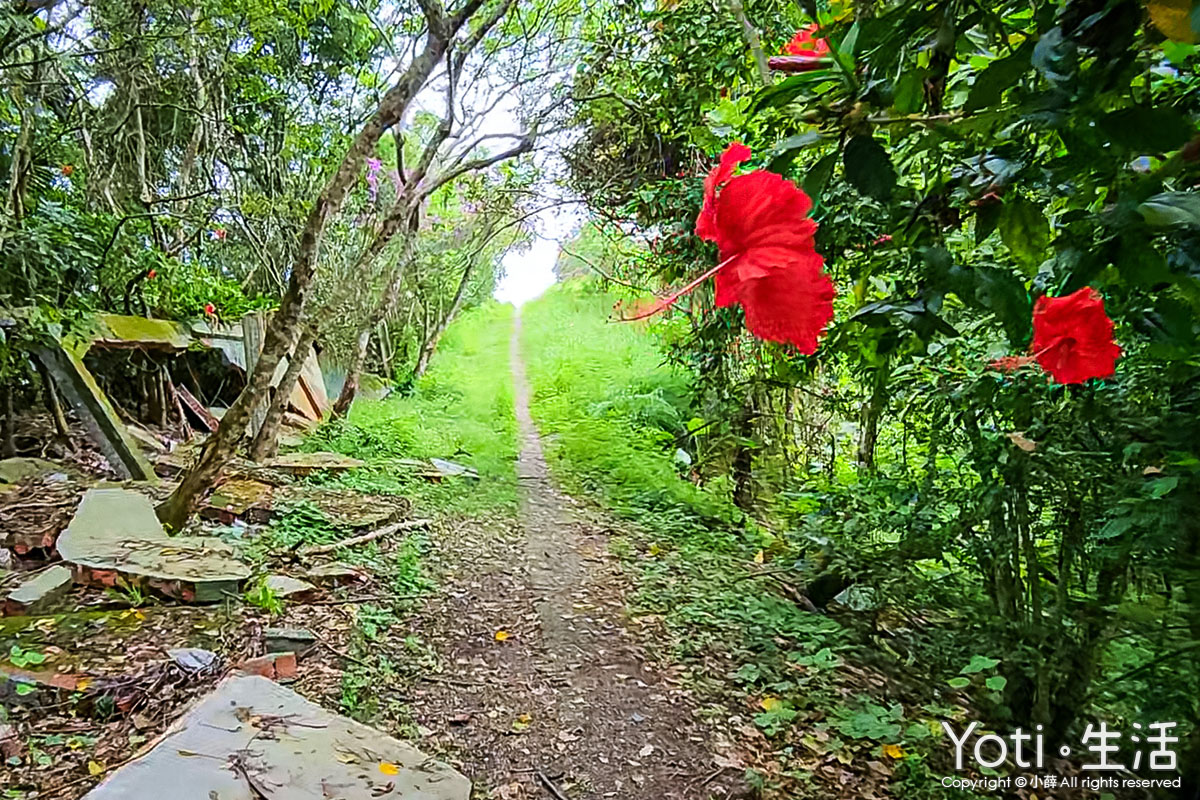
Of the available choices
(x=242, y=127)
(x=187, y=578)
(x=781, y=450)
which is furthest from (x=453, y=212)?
(x=187, y=578)

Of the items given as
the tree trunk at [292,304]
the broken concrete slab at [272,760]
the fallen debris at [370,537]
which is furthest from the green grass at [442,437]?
the broken concrete slab at [272,760]

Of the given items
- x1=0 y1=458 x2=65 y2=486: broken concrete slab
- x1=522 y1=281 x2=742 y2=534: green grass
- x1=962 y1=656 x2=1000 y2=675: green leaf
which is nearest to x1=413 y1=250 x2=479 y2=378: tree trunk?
x1=522 y1=281 x2=742 y2=534: green grass

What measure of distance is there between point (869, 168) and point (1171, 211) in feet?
0.67

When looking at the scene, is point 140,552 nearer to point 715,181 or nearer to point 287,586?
point 287,586

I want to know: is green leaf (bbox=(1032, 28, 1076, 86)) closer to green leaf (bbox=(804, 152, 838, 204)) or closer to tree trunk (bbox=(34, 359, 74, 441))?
green leaf (bbox=(804, 152, 838, 204))

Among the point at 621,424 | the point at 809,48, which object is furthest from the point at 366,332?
the point at 809,48

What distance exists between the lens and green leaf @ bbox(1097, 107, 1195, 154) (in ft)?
1.63

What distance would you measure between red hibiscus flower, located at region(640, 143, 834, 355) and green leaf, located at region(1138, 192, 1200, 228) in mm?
212

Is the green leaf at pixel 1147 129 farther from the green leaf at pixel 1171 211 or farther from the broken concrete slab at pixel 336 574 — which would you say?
the broken concrete slab at pixel 336 574

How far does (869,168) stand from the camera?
1.95 feet

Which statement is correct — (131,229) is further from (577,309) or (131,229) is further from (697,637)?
(577,309)

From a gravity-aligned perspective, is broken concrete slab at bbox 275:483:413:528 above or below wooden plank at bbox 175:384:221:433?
below

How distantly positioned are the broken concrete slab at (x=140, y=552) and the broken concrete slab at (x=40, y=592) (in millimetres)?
49

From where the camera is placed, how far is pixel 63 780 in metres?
1.66
